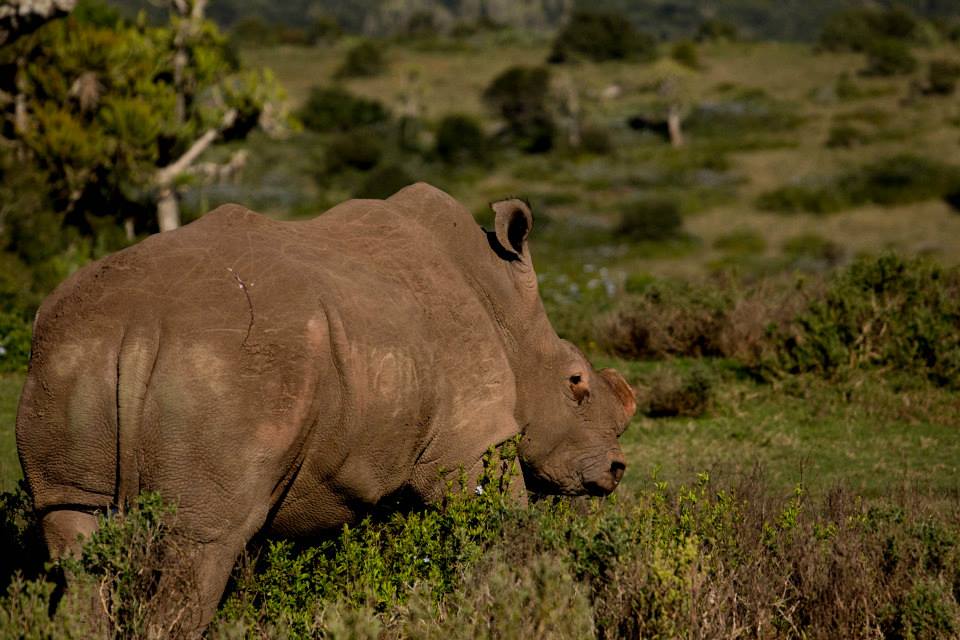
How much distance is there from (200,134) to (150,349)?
1642 centimetres

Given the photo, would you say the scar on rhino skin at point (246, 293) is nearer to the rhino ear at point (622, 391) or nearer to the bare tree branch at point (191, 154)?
the rhino ear at point (622, 391)

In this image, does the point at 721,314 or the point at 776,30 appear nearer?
the point at 721,314

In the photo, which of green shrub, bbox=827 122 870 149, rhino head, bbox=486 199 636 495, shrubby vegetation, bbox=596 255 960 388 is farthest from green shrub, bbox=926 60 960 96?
rhino head, bbox=486 199 636 495

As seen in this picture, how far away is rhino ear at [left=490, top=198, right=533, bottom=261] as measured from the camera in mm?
5418

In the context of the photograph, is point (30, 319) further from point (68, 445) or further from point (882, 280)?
point (68, 445)

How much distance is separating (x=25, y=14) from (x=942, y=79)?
44.5 metres

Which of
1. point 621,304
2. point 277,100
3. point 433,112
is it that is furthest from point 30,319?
point 433,112

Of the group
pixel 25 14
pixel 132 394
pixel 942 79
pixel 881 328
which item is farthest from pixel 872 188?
pixel 132 394

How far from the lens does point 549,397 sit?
18.5 ft

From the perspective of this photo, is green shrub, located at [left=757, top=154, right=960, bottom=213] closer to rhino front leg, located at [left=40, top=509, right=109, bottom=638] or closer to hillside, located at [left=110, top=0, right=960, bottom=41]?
rhino front leg, located at [left=40, top=509, right=109, bottom=638]

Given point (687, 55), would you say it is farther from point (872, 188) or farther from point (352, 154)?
point (872, 188)

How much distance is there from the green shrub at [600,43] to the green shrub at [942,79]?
20.5 m

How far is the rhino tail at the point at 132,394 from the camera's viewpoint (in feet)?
13.0

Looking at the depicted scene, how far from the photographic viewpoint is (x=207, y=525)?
4.07 meters
